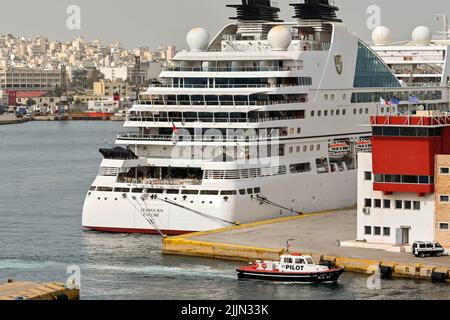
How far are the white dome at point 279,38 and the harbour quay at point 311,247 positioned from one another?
7263 millimetres

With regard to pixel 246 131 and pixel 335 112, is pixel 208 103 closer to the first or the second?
pixel 246 131

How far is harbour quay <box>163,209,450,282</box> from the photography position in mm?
40906

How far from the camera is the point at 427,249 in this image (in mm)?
42406

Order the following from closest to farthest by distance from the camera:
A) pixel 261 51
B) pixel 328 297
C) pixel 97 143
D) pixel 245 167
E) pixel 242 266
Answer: pixel 328 297
pixel 242 266
pixel 245 167
pixel 261 51
pixel 97 143

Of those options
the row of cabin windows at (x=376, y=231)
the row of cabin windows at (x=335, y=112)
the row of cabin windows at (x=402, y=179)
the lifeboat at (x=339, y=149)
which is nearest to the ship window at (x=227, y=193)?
the row of cabin windows at (x=376, y=231)

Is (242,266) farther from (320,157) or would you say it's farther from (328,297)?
(320,157)

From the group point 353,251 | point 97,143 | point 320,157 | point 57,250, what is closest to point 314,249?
point 353,251

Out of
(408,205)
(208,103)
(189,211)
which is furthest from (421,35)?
(408,205)

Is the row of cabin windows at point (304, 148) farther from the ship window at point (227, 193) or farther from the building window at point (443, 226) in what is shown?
the building window at point (443, 226)

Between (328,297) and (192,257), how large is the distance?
7482 millimetres

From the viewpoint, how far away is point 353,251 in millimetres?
43625

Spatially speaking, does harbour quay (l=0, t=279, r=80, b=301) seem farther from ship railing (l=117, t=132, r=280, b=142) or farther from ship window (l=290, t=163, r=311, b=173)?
ship window (l=290, t=163, r=311, b=173)

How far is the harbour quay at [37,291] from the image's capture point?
117 feet

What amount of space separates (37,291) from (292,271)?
7.57 m
